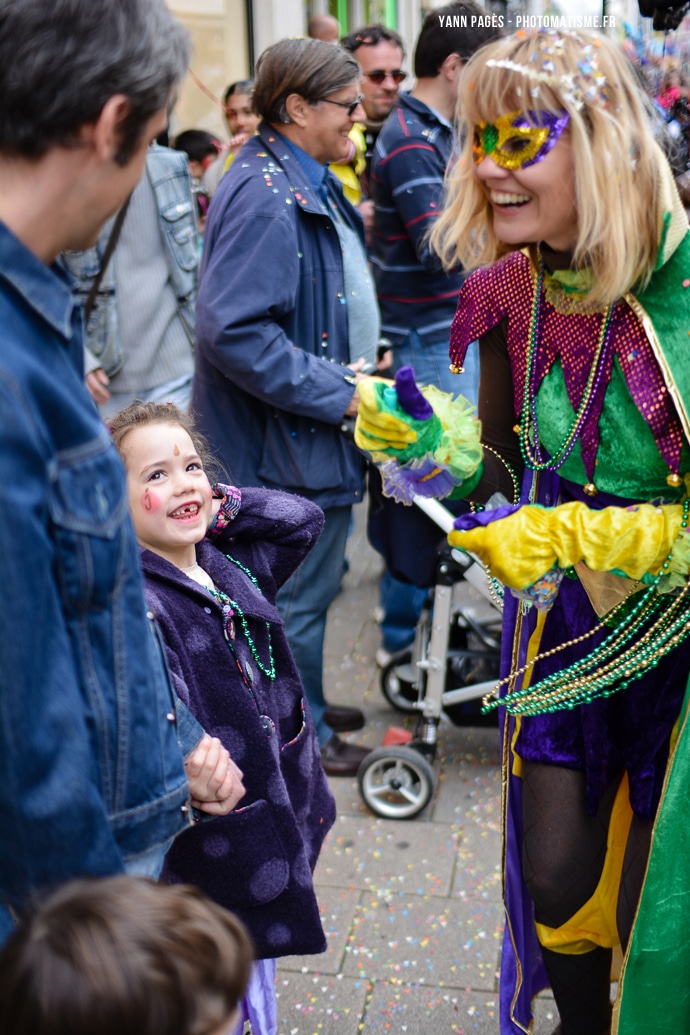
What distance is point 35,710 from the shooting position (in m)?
1.12

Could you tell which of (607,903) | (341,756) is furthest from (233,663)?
(341,756)

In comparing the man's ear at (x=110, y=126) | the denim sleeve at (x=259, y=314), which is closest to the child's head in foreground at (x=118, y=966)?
the man's ear at (x=110, y=126)

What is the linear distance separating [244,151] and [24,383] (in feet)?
7.74

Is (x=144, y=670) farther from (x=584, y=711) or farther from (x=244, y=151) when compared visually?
(x=244, y=151)

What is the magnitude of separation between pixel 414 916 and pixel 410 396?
5.15 ft

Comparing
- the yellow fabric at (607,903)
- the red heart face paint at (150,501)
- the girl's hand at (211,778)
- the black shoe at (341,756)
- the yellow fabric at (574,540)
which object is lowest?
the black shoe at (341,756)

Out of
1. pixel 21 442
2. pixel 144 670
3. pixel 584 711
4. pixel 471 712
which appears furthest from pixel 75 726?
pixel 471 712

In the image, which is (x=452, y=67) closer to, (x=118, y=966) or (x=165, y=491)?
(x=165, y=491)

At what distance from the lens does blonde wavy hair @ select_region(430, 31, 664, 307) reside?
5.89 feet

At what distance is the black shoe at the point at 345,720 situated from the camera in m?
3.97

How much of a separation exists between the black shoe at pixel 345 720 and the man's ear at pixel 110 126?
299 centimetres

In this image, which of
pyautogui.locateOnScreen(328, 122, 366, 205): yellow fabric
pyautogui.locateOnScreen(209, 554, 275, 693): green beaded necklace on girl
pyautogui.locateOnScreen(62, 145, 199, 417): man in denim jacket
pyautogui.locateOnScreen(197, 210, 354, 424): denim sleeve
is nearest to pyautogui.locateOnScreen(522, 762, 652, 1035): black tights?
pyautogui.locateOnScreen(209, 554, 275, 693): green beaded necklace on girl

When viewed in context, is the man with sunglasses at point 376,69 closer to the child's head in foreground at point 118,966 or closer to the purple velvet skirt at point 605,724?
the purple velvet skirt at point 605,724

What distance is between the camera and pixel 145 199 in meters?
3.70
